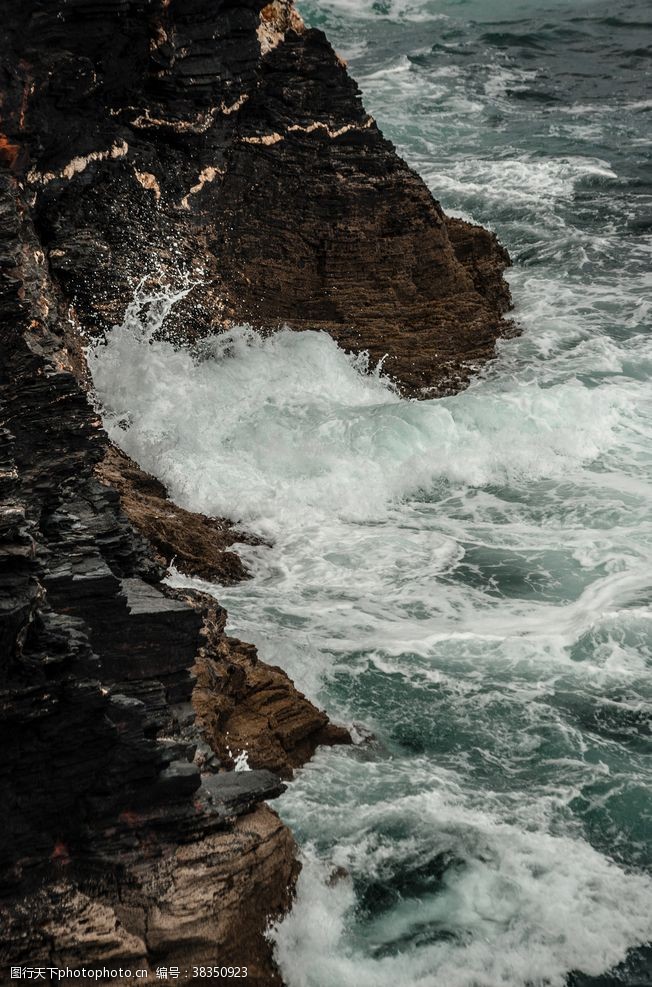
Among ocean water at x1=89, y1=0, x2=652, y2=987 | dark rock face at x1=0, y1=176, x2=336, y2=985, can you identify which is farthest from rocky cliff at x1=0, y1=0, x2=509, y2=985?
ocean water at x1=89, y1=0, x2=652, y2=987

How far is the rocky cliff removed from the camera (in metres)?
6.69

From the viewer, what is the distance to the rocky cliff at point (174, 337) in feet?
→ 21.9

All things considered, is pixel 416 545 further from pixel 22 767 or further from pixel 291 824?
pixel 22 767

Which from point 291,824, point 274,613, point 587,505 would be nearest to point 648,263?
point 587,505

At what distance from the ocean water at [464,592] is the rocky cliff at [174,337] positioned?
21.9 inches

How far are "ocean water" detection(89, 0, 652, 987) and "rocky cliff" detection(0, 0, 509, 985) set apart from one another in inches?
21.9

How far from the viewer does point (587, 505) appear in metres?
14.1

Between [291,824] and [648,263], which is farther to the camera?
[648,263]

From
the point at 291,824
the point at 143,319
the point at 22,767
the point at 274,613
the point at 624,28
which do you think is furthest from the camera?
the point at 624,28

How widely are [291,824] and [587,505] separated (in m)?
6.97

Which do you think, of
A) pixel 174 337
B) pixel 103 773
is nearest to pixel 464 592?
pixel 174 337

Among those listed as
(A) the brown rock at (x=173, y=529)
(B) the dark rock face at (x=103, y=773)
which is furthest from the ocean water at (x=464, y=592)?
(B) the dark rock face at (x=103, y=773)

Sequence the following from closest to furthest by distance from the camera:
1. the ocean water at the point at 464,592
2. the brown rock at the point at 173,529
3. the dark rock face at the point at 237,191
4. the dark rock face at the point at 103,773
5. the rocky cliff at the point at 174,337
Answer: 1. the dark rock face at the point at 103,773
2. the rocky cliff at the point at 174,337
3. the ocean water at the point at 464,592
4. the brown rock at the point at 173,529
5. the dark rock face at the point at 237,191

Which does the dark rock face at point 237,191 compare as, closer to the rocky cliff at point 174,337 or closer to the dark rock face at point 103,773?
the rocky cliff at point 174,337
